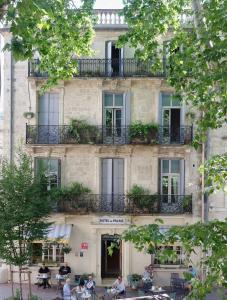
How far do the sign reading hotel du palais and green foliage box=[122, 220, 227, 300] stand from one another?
16053 mm

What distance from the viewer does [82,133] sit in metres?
23.8

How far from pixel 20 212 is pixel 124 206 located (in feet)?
19.3

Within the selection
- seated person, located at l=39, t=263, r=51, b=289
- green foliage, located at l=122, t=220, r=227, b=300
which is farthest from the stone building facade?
green foliage, located at l=122, t=220, r=227, b=300

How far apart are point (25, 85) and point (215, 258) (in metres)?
18.8

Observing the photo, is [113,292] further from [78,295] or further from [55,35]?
[55,35]

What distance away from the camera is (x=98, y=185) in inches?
953

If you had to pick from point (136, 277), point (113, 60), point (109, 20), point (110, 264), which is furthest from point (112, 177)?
point (109, 20)

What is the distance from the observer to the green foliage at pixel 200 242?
22.9 ft

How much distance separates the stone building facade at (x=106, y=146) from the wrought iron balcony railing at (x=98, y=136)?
0.05 metres

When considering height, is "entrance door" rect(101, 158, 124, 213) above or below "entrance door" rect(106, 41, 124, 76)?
below

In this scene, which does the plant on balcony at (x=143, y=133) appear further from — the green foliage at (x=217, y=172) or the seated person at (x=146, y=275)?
the green foliage at (x=217, y=172)

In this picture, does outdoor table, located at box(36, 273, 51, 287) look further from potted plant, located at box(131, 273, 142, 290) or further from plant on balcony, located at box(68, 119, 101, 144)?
plant on balcony, located at box(68, 119, 101, 144)

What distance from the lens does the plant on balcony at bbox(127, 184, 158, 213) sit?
23641 mm

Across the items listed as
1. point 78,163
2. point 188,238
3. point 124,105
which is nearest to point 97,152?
point 78,163
